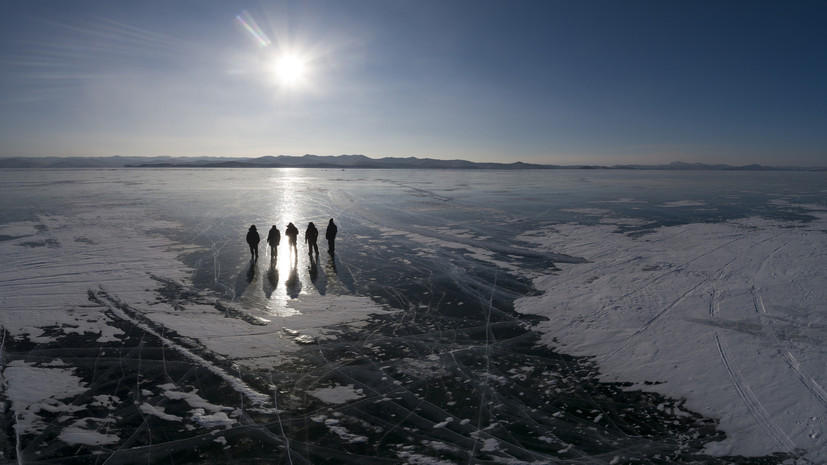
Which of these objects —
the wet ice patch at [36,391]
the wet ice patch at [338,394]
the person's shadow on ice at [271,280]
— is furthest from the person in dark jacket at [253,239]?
the wet ice patch at [338,394]

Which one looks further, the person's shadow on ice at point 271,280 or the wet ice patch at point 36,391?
the person's shadow on ice at point 271,280

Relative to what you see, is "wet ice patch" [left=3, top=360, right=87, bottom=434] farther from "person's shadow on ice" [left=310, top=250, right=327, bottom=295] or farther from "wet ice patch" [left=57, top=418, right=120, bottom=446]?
"person's shadow on ice" [left=310, top=250, right=327, bottom=295]

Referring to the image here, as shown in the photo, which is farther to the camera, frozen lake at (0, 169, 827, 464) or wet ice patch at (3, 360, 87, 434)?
wet ice patch at (3, 360, 87, 434)

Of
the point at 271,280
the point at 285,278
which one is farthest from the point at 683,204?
the point at 271,280

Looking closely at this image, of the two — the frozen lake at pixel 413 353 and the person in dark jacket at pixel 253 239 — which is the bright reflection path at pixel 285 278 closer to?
the frozen lake at pixel 413 353

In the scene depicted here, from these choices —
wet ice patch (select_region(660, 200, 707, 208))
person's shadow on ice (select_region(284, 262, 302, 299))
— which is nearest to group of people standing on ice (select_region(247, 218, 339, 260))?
person's shadow on ice (select_region(284, 262, 302, 299))

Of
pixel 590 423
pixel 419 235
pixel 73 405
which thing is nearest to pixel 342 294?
pixel 73 405

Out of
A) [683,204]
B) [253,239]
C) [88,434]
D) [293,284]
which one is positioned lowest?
[88,434]

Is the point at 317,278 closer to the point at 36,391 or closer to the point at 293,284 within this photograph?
the point at 293,284
